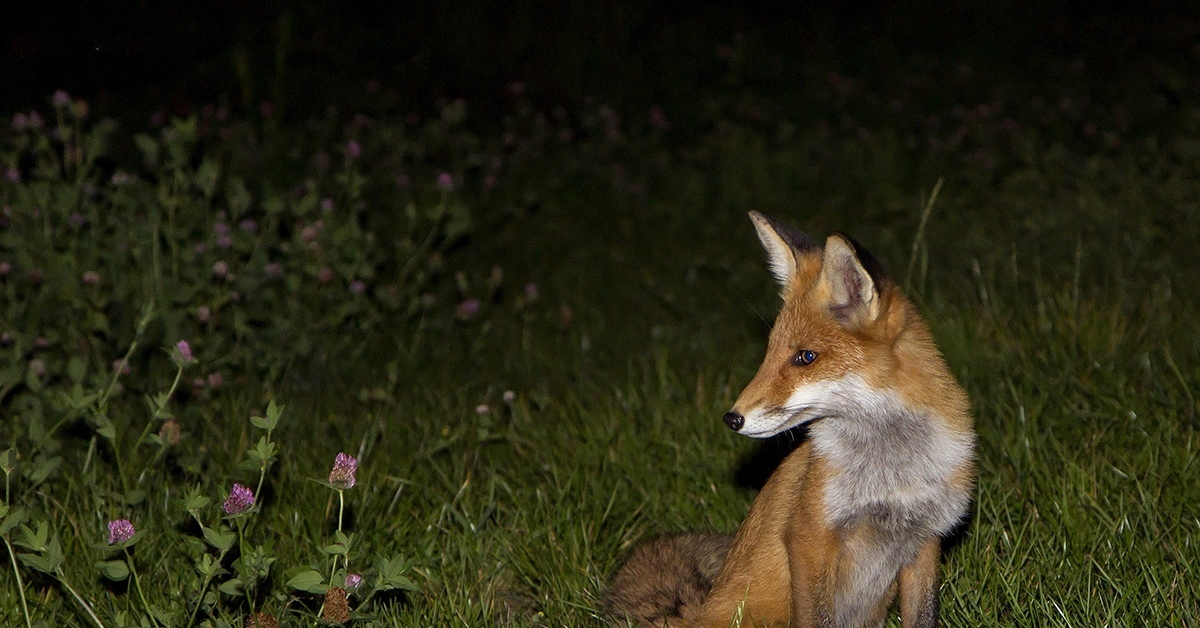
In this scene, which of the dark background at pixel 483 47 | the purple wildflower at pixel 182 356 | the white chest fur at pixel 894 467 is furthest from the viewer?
the dark background at pixel 483 47

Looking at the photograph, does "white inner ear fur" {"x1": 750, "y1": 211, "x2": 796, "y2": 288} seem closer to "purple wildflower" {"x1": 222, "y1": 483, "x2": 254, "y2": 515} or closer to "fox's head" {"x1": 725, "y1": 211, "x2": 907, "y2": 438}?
"fox's head" {"x1": 725, "y1": 211, "x2": 907, "y2": 438}

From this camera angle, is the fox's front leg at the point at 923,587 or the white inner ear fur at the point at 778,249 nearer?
the fox's front leg at the point at 923,587

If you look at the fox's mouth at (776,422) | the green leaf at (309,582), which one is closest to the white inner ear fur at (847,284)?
the fox's mouth at (776,422)

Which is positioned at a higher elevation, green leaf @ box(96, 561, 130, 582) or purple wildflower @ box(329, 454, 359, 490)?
purple wildflower @ box(329, 454, 359, 490)

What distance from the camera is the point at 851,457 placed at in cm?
326

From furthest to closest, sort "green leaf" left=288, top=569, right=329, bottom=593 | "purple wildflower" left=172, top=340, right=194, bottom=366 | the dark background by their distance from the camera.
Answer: the dark background, "purple wildflower" left=172, top=340, right=194, bottom=366, "green leaf" left=288, top=569, right=329, bottom=593

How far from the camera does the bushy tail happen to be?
3496mm

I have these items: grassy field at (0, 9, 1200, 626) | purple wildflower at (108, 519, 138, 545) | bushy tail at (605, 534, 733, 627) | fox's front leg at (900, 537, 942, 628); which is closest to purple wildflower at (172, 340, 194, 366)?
grassy field at (0, 9, 1200, 626)

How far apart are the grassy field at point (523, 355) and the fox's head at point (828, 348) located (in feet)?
2.52

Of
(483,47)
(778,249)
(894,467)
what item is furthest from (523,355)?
(483,47)

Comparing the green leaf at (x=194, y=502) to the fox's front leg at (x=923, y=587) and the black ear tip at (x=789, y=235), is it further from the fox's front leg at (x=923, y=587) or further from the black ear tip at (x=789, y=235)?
the fox's front leg at (x=923, y=587)

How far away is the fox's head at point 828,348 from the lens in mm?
3158

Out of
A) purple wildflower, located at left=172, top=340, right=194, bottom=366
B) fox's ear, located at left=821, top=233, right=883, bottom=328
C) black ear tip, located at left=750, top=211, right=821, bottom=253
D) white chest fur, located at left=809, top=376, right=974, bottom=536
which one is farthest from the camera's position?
purple wildflower, located at left=172, top=340, right=194, bottom=366

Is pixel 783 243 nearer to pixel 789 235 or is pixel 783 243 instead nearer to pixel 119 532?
pixel 789 235
